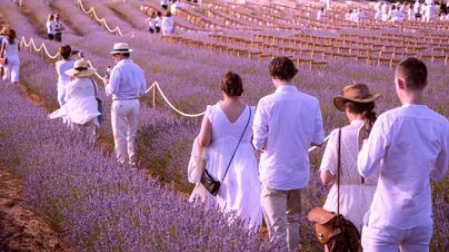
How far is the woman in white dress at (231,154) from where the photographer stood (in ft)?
14.1

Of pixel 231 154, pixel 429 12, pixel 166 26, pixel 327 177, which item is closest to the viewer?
pixel 327 177

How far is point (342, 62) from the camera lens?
1540 centimetres

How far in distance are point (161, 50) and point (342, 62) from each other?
5.60m

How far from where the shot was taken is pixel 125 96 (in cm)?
697

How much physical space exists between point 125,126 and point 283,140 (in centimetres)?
363

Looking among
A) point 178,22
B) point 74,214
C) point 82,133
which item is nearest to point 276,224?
point 74,214

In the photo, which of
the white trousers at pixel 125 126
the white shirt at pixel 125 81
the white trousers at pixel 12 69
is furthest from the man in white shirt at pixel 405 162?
the white trousers at pixel 12 69

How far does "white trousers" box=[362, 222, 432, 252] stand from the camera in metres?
2.83

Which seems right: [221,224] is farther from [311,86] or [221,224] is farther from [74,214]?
[311,86]

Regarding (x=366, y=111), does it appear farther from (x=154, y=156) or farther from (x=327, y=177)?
(x=154, y=156)

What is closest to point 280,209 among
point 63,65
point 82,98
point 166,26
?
point 82,98

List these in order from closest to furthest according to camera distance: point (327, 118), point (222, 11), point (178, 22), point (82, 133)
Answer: point (82, 133), point (327, 118), point (178, 22), point (222, 11)

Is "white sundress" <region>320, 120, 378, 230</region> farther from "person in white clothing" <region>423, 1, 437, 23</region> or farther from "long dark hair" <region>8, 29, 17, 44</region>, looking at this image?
"person in white clothing" <region>423, 1, 437, 23</region>

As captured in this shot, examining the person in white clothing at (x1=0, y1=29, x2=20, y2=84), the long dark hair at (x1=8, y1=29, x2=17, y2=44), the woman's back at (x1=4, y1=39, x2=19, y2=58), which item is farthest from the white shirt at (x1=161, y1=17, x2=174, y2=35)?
the long dark hair at (x1=8, y1=29, x2=17, y2=44)
